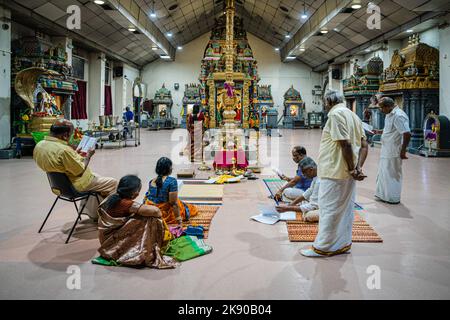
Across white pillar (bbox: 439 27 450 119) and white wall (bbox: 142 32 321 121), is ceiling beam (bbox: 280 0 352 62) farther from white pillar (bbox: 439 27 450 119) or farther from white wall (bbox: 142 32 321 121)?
white wall (bbox: 142 32 321 121)

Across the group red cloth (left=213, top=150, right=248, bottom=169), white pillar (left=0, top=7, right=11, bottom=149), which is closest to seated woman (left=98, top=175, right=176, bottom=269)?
red cloth (left=213, top=150, right=248, bottom=169)

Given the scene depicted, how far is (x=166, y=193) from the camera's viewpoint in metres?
3.55

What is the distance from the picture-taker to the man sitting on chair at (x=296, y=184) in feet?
14.1

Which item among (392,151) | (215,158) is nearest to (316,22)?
(215,158)

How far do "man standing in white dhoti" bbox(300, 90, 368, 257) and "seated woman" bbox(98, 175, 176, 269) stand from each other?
1.18 m

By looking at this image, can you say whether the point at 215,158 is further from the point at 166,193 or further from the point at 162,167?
the point at 162,167

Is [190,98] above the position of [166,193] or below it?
above

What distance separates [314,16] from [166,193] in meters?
14.5

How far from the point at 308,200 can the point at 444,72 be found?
28.0 feet

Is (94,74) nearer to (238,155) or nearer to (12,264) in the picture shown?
(238,155)

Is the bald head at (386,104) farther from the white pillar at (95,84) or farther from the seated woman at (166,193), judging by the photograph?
the white pillar at (95,84)

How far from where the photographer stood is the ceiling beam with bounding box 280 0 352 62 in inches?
498
